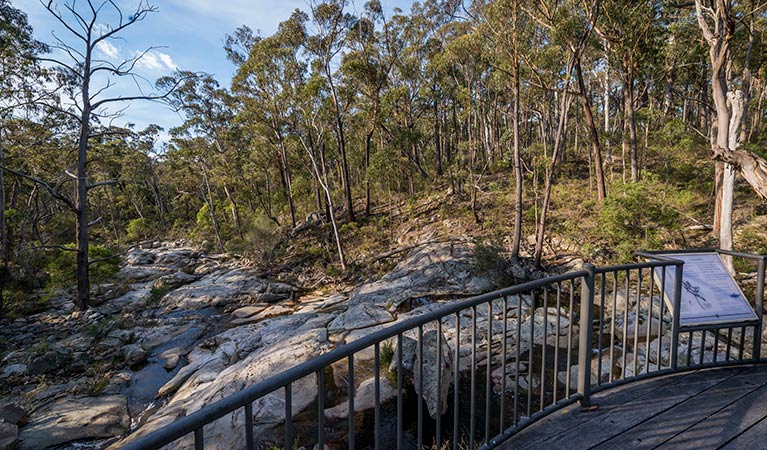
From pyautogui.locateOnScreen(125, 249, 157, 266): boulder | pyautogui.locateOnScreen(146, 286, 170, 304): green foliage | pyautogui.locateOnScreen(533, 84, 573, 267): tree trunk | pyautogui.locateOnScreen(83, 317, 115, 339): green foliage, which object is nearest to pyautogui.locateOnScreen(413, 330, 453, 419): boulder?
pyautogui.locateOnScreen(533, 84, 573, 267): tree trunk

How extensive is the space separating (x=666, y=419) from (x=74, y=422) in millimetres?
7446

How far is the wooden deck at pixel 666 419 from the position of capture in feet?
6.76

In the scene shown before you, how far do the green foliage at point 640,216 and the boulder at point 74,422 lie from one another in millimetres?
11773

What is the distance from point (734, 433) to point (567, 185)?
16.0m

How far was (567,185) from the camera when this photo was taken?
1616 cm

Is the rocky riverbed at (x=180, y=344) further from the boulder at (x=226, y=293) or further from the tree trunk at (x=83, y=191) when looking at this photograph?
the tree trunk at (x=83, y=191)

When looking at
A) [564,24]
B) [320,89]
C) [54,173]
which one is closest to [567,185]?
[564,24]

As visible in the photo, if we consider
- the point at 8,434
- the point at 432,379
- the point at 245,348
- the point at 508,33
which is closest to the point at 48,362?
the point at 8,434

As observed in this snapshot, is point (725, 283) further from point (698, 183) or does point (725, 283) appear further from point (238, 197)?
point (238, 197)

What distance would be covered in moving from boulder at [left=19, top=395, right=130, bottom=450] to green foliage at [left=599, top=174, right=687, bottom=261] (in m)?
11.8

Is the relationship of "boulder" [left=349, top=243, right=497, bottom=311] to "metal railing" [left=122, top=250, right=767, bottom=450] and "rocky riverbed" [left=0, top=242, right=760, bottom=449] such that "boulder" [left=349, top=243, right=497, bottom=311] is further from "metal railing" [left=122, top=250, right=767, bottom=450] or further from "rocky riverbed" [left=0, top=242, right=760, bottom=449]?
"metal railing" [left=122, top=250, right=767, bottom=450]

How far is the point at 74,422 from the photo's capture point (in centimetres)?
498

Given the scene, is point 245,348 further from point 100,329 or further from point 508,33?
point 508,33

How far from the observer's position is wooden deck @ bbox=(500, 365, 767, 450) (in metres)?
2.06
